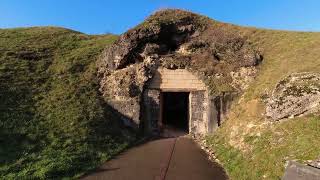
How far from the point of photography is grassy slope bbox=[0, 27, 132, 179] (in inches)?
588

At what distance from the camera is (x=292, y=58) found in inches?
803

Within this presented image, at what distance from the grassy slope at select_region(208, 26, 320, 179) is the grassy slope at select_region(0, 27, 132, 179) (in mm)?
5038

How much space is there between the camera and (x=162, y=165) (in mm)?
15453

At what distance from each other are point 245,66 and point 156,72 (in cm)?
479

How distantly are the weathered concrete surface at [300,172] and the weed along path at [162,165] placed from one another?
286 centimetres

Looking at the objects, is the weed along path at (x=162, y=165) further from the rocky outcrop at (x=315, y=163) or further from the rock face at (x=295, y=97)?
the rock face at (x=295, y=97)

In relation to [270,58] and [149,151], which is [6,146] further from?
[270,58]

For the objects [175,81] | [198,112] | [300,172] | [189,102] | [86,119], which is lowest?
[300,172]

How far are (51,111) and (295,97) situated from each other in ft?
36.1

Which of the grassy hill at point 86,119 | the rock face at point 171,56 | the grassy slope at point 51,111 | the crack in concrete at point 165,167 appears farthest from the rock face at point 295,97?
the grassy slope at point 51,111

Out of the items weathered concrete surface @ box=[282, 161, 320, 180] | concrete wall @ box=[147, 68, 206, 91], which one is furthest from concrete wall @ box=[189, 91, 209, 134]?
weathered concrete surface @ box=[282, 161, 320, 180]

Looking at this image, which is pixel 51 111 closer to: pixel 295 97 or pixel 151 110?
pixel 151 110

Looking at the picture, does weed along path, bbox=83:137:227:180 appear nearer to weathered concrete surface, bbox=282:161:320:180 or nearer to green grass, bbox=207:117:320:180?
green grass, bbox=207:117:320:180

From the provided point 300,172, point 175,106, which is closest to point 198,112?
point 175,106
